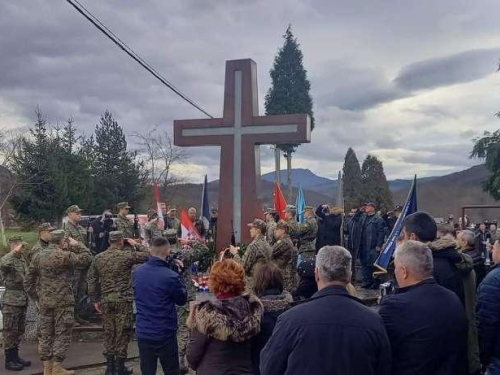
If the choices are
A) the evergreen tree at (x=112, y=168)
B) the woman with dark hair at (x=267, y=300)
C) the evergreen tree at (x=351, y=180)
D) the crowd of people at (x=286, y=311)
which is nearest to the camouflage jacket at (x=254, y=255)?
the crowd of people at (x=286, y=311)

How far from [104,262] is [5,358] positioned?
238cm

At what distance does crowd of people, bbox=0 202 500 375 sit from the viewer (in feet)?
9.30

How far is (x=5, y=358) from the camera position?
759 centimetres

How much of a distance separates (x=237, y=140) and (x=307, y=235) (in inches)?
106

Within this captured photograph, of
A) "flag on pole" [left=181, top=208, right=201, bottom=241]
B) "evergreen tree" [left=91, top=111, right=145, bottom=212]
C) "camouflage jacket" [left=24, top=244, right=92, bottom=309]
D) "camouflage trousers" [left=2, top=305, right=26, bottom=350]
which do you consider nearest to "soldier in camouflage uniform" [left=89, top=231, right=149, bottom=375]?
"camouflage jacket" [left=24, top=244, right=92, bottom=309]

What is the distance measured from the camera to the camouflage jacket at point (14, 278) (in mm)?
7566

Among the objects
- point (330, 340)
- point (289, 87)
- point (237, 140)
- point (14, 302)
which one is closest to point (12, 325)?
point (14, 302)

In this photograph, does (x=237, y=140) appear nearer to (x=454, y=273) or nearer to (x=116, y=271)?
(x=116, y=271)

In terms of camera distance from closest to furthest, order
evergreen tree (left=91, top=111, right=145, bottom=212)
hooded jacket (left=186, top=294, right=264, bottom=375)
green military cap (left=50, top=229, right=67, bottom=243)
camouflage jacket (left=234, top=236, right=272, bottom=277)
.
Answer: hooded jacket (left=186, top=294, right=264, bottom=375) → camouflage jacket (left=234, top=236, right=272, bottom=277) → green military cap (left=50, top=229, right=67, bottom=243) → evergreen tree (left=91, top=111, right=145, bottom=212)

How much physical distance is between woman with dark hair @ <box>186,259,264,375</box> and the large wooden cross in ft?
23.9

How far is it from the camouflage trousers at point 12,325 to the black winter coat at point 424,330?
6.05 meters

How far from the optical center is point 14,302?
7.56 meters

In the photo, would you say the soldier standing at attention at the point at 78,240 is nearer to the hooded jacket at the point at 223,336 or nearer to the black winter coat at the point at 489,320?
the hooded jacket at the point at 223,336

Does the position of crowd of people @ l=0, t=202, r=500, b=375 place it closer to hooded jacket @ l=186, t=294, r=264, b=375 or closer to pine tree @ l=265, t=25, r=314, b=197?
hooded jacket @ l=186, t=294, r=264, b=375
